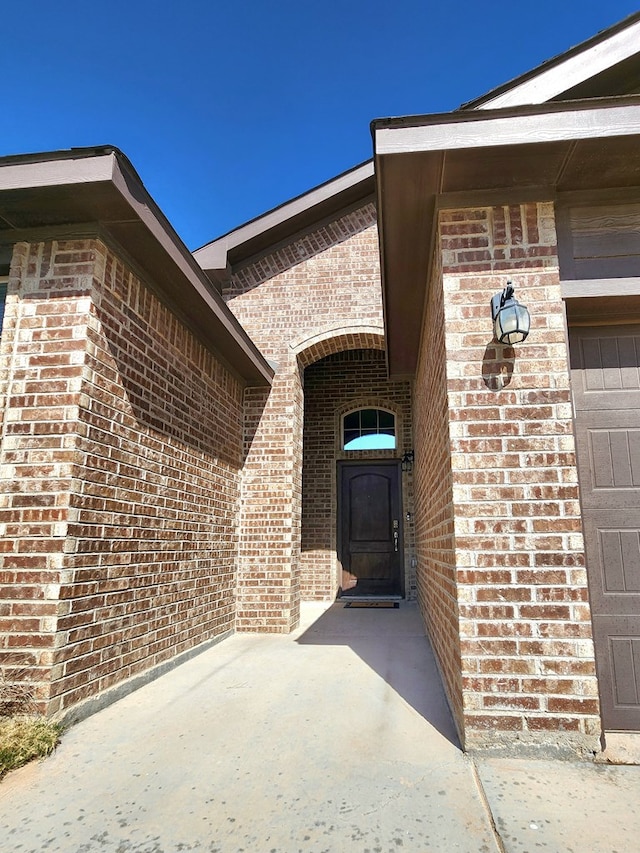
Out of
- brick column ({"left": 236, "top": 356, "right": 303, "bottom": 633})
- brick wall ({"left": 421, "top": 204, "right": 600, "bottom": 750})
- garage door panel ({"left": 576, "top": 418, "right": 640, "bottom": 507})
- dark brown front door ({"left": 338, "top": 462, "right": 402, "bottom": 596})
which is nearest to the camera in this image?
brick wall ({"left": 421, "top": 204, "right": 600, "bottom": 750})

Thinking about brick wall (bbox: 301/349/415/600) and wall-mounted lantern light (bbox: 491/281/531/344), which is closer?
wall-mounted lantern light (bbox: 491/281/531/344)

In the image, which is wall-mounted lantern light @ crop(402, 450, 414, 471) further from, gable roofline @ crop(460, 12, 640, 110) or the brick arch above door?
gable roofline @ crop(460, 12, 640, 110)

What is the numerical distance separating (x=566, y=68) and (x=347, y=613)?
238 inches

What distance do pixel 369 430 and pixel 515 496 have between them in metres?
6.30

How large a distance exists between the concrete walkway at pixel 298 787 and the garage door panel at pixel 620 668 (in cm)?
31

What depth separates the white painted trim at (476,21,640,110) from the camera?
283 cm

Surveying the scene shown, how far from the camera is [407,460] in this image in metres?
8.17

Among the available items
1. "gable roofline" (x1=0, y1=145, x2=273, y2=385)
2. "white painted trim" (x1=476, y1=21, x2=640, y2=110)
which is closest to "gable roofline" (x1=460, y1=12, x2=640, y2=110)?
"white painted trim" (x1=476, y1=21, x2=640, y2=110)

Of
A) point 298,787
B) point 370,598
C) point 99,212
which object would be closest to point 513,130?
point 99,212

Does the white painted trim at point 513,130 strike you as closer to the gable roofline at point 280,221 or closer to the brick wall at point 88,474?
the brick wall at point 88,474

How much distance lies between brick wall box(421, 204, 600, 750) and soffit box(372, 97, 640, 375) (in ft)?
0.45

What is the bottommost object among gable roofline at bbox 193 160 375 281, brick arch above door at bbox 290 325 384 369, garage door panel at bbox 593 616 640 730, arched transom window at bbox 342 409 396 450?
garage door panel at bbox 593 616 640 730

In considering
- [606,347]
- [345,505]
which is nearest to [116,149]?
[606,347]

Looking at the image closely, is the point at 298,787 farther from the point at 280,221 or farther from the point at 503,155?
the point at 280,221
